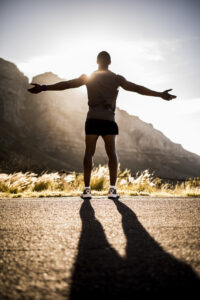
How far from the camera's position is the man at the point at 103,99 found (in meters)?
3.49

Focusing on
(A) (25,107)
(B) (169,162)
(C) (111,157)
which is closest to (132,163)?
(B) (169,162)

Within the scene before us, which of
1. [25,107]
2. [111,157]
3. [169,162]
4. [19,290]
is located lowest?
[19,290]

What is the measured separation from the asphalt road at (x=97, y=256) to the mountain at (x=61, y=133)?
59.2 m

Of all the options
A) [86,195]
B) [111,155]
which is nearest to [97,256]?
[86,195]

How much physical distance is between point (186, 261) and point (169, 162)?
3314 inches

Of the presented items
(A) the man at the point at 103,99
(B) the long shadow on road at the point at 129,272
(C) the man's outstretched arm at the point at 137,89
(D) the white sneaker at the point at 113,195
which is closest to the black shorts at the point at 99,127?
(A) the man at the point at 103,99

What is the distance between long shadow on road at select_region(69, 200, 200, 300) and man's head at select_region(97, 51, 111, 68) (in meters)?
2.95

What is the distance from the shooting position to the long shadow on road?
0.79m

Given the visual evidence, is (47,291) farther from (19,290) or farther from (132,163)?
(132,163)

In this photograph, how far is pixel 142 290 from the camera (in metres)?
0.80

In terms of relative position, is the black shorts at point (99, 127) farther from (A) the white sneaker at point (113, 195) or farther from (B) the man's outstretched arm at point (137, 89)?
(A) the white sneaker at point (113, 195)

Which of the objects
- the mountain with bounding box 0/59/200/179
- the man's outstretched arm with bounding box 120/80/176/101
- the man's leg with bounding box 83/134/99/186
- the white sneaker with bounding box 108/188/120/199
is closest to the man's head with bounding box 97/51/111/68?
the man's outstretched arm with bounding box 120/80/176/101

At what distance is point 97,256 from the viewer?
110cm

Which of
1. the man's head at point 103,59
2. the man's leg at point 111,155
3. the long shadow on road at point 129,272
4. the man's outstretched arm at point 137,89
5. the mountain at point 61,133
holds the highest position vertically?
the mountain at point 61,133
